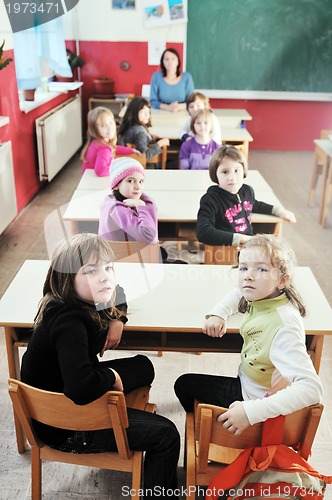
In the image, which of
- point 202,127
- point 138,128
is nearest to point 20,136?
point 138,128

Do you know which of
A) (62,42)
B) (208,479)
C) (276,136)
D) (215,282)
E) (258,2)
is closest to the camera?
(208,479)

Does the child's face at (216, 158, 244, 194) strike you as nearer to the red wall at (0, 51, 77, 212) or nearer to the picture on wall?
the red wall at (0, 51, 77, 212)

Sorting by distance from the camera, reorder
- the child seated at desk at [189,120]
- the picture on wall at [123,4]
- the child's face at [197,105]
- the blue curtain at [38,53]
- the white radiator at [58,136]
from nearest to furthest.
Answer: the child seated at desk at [189,120] < the child's face at [197,105] < the blue curtain at [38,53] < the white radiator at [58,136] < the picture on wall at [123,4]

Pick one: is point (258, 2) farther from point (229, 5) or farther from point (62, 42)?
point (62, 42)

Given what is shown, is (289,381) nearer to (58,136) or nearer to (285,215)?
(285,215)

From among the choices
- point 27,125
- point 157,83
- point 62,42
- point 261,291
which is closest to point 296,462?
point 261,291

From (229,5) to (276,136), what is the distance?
1.73 meters

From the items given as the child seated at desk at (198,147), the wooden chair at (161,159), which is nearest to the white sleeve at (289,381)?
the child seated at desk at (198,147)

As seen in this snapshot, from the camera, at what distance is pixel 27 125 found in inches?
186

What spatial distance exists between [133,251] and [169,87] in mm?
3495

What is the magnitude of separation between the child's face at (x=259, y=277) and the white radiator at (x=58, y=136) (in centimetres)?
378

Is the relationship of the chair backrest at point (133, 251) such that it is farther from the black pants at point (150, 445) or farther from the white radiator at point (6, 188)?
the white radiator at point (6, 188)

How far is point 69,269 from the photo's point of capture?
150 cm

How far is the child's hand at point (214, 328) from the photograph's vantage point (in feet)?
5.44
